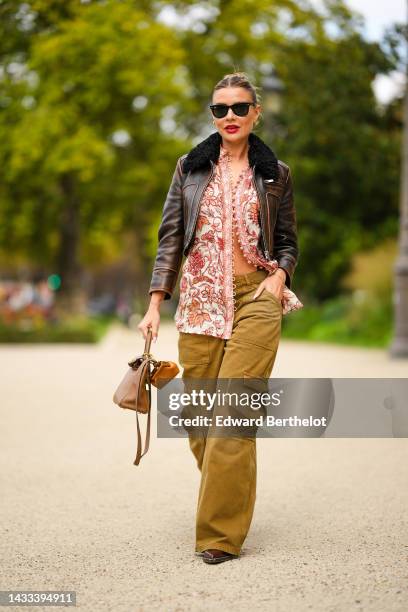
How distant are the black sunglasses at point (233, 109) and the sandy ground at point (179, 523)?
1.91 m

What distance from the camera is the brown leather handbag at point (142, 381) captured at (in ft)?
14.2

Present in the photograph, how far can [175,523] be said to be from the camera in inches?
199

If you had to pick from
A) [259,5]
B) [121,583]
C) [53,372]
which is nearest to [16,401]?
[53,372]

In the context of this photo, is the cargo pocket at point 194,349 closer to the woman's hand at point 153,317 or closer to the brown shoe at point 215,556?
the woman's hand at point 153,317

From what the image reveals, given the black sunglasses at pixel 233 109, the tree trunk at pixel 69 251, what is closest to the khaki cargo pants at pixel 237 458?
the black sunglasses at pixel 233 109

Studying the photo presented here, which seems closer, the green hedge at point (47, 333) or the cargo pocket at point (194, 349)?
the cargo pocket at point (194, 349)

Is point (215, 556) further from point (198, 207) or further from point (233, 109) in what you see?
point (233, 109)

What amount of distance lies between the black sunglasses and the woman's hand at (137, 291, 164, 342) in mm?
830

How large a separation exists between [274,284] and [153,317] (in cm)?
55

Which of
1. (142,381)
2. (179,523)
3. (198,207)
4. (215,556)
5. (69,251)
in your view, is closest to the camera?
(215,556)

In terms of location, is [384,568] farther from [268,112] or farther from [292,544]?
[268,112]

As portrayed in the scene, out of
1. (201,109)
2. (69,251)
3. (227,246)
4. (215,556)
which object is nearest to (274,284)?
(227,246)

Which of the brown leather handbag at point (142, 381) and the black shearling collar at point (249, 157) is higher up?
the black shearling collar at point (249, 157)

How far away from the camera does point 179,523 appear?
506 centimetres
